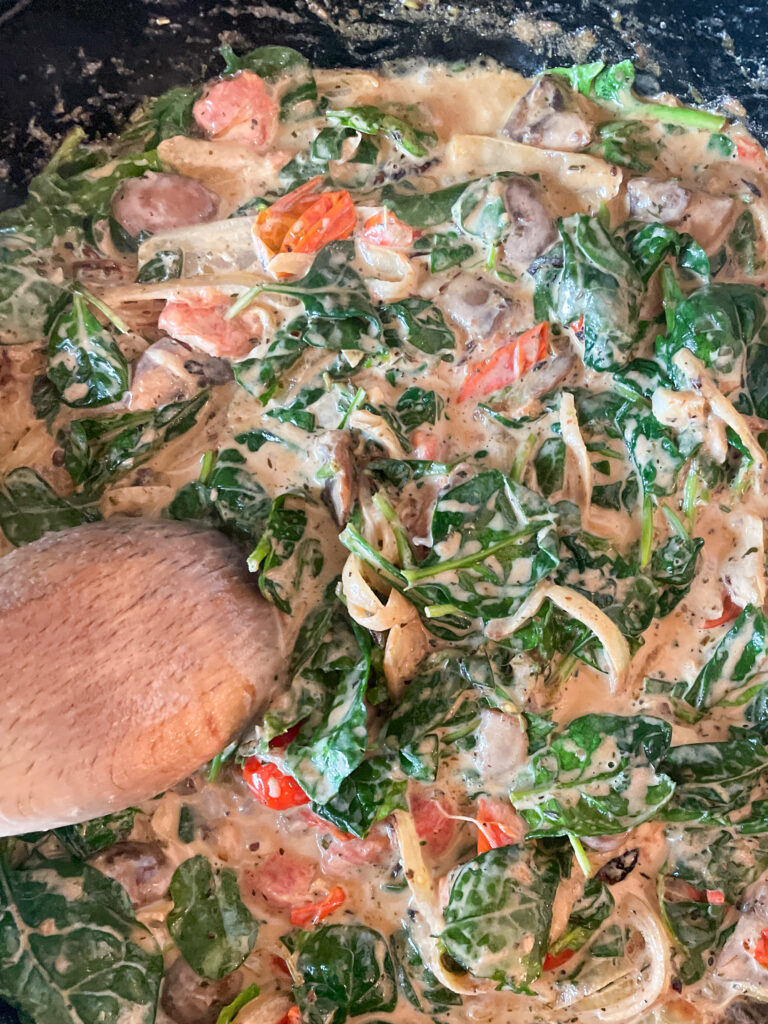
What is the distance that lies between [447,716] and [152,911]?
1.32 meters

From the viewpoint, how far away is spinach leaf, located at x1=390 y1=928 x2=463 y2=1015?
10.5 ft

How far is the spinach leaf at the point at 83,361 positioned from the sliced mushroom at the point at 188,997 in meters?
2.17

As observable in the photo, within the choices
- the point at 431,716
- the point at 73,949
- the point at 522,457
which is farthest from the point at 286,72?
the point at 73,949

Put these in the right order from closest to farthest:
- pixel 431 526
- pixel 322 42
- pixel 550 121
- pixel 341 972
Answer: pixel 431 526, pixel 341 972, pixel 550 121, pixel 322 42

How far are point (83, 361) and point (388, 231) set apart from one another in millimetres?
1280

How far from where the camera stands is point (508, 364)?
325 centimetres

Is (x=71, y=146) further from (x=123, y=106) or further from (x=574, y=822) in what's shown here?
(x=574, y=822)

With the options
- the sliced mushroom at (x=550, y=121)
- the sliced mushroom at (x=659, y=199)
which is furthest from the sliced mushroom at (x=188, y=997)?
the sliced mushroom at (x=550, y=121)

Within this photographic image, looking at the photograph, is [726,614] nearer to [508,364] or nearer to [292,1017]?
[508,364]

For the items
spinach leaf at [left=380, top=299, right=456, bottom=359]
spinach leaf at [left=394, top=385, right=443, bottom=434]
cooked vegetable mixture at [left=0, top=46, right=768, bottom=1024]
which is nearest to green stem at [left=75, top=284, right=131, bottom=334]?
cooked vegetable mixture at [left=0, top=46, right=768, bottom=1024]

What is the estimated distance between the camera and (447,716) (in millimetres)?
3078

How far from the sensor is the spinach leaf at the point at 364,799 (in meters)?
3.06

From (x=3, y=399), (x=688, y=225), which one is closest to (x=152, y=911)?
(x=3, y=399)

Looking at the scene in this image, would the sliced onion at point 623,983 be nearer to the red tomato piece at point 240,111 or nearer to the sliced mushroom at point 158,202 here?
the sliced mushroom at point 158,202
